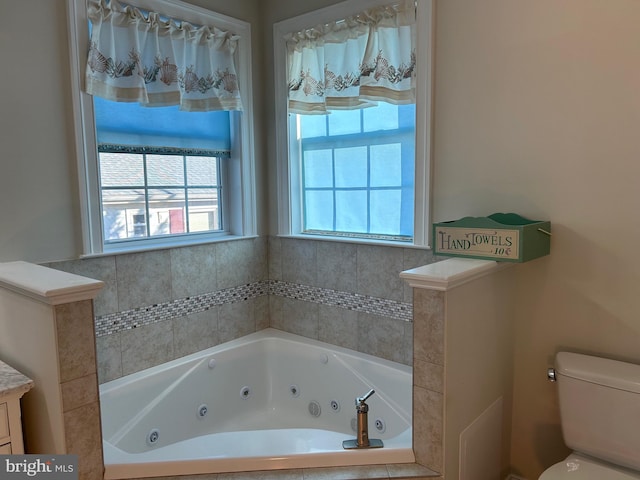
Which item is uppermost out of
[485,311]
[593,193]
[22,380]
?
[593,193]

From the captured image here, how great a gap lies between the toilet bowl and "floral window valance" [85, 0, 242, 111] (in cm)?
241

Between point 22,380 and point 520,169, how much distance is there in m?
2.09

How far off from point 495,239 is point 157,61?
1.93 metres

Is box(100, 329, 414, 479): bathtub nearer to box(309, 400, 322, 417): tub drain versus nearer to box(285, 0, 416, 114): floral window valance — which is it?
box(309, 400, 322, 417): tub drain

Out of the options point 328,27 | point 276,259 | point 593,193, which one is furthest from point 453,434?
point 328,27

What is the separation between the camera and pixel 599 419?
1.69 meters

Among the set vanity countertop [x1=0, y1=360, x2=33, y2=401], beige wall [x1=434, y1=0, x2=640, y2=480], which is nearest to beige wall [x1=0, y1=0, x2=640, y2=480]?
beige wall [x1=434, y1=0, x2=640, y2=480]

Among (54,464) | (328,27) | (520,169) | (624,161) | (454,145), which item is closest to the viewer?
(54,464)

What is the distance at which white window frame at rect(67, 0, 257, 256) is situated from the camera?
7.20 ft

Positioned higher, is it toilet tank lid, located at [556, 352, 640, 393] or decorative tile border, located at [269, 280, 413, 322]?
decorative tile border, located at [269, 280, 413, 322]

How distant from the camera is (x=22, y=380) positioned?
1.55m

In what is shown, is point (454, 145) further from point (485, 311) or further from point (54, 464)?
point (54, 464)

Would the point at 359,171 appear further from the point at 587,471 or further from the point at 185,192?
the point at 587,471

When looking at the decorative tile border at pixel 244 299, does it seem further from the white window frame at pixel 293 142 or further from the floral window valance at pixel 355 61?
the floral window valance at pixel 355 61
